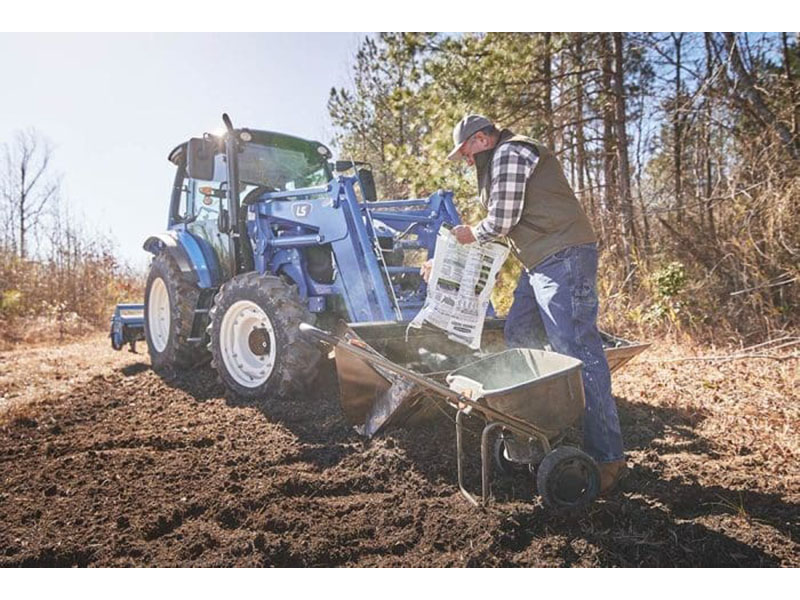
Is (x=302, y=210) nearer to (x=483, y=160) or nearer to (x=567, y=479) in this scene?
(x=483, y=160)

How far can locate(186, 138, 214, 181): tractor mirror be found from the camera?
15.5 ft

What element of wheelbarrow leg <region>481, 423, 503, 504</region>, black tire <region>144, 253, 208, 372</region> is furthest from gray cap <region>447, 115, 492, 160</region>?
black tire <region>144, 253, 208, 372</region>

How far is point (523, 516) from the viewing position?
248 cm

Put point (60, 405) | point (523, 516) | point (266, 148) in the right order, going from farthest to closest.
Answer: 1. point (266, 148)
2. point (60, 405)
3. point (523, 516)

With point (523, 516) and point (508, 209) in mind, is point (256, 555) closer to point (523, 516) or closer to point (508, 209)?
point (523, 516)

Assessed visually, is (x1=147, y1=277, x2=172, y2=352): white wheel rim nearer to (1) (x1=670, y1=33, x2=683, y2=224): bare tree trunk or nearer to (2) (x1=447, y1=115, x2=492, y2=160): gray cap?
(2) (x1=447, y1=115, x2=492, y2=160): gray cap

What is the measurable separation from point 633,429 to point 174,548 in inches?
109

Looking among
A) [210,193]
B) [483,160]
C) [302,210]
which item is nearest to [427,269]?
[483,160]

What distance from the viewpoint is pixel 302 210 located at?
461cm

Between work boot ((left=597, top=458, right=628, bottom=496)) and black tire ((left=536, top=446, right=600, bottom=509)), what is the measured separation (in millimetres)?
184

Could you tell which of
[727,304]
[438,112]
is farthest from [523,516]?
[438,112]

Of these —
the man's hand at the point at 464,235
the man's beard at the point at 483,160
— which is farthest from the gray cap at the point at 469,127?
the man's hand at the point at 464,235

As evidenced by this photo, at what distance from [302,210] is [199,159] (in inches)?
37.5

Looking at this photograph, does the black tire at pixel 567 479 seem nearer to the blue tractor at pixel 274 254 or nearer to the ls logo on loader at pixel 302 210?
the blue tractor at pixel 274 254
